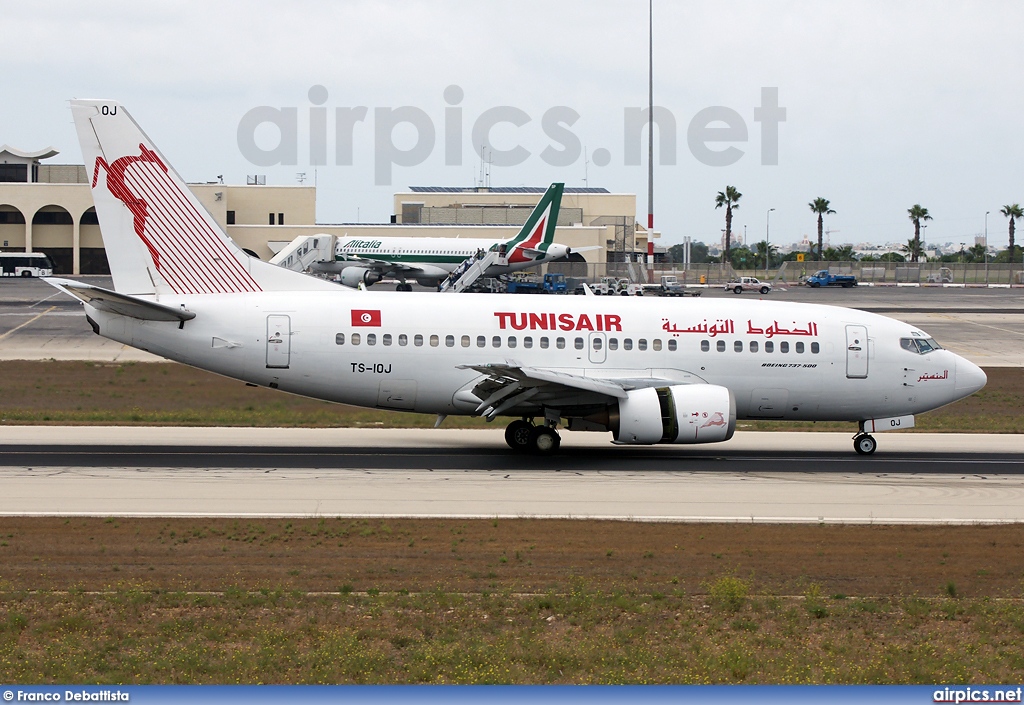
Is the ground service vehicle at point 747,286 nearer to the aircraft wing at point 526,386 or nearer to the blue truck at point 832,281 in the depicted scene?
the blue truck at point 832,281

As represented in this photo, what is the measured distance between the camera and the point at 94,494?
2022 cm

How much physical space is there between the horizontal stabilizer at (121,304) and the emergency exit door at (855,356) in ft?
51.2

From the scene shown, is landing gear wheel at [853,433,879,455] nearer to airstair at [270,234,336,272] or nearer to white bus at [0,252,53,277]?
airstair at [270,234,336,272]

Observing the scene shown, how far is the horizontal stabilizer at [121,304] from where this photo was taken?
23562 millimetres

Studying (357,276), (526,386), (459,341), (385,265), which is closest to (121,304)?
(459,341)

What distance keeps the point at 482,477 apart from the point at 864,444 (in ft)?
34.9

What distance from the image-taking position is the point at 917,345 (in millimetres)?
27734

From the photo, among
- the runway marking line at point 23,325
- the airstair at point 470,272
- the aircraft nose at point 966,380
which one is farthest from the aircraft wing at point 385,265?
the aircraft nose at point 966,380

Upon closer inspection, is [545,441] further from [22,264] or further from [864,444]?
[22,264]

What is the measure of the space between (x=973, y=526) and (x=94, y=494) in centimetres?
1566

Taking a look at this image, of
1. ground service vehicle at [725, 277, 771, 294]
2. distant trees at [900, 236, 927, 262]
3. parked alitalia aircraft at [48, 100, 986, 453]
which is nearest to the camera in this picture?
parked alitalia aircraft at [48, 100, 986, 453]

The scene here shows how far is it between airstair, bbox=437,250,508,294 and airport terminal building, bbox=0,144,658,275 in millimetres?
30099

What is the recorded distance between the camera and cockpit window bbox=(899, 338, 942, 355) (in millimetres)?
27625

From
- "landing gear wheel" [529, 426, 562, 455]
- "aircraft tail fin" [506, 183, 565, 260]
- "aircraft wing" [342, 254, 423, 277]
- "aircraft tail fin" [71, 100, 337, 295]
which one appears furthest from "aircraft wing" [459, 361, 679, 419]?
"aircraft wing" [342, 254, 423, 277]
